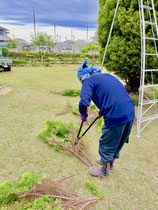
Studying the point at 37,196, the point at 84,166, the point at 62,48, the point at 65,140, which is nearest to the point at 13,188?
the point at 37,196

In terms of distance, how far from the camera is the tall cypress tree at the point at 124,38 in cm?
509

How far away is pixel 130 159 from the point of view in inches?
128

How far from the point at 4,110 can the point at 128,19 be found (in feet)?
16.7

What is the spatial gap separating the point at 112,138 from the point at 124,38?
412cm

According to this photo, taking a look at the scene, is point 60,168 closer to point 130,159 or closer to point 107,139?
point 107,139

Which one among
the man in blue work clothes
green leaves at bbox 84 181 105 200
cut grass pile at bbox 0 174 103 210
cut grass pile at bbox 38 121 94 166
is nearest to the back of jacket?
the man in blue work clothes

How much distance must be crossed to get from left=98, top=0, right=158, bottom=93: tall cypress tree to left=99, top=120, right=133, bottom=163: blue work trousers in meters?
3.50

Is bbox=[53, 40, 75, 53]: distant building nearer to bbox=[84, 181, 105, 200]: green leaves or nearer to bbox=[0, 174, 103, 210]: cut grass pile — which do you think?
bbox=[84, 181, 105, 200]: green leaves

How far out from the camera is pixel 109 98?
7.13 ft

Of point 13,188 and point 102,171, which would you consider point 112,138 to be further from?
point 13,188

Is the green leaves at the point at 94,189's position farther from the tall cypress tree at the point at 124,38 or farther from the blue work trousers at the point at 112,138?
the tall cypress tree at the point at 124,38

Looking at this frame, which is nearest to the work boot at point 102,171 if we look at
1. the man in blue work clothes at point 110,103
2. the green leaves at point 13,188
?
the man in blue work clothes at point 110,103

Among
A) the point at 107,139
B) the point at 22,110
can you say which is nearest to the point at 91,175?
the point at 107,139

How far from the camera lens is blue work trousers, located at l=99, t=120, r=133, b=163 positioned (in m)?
2.29
